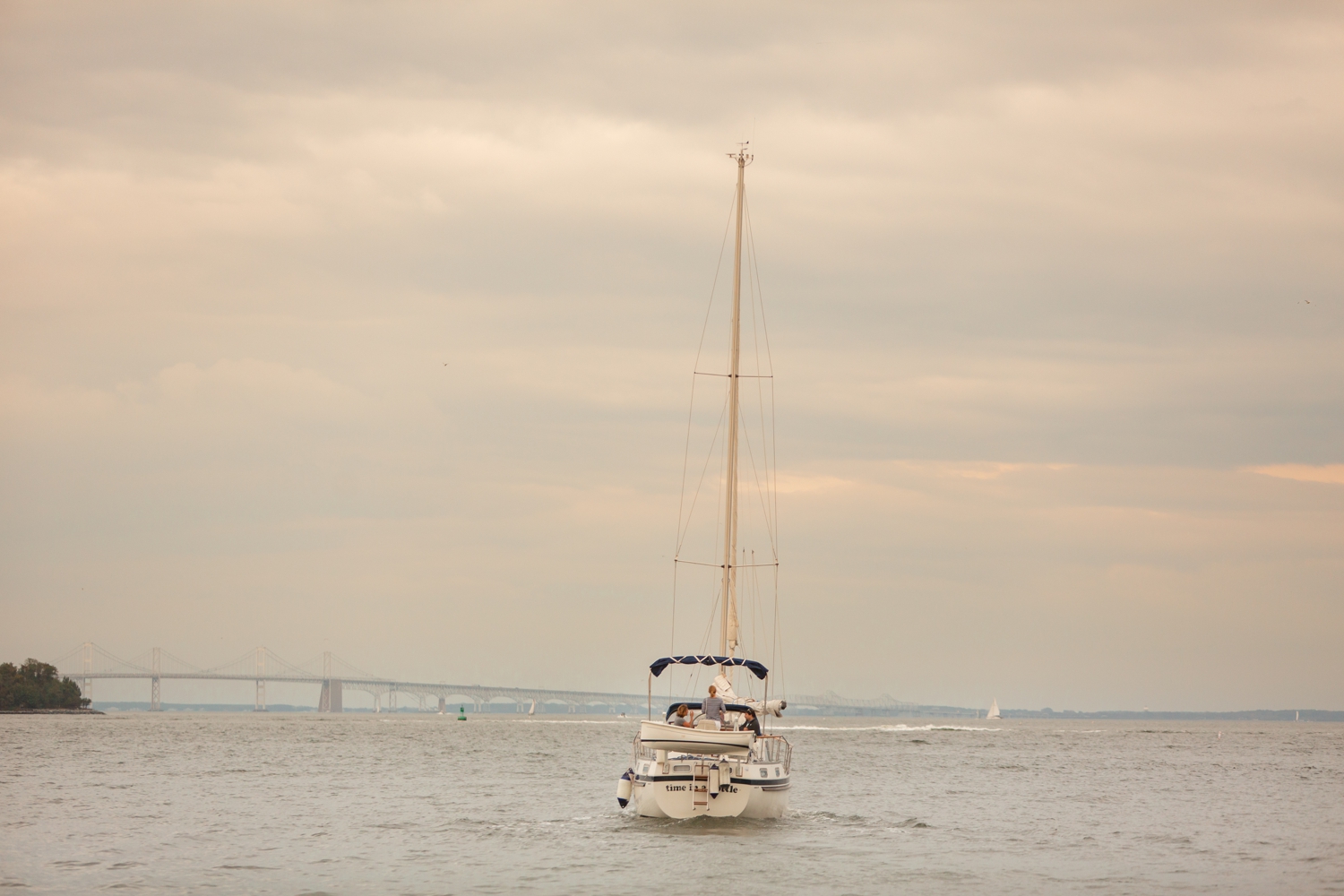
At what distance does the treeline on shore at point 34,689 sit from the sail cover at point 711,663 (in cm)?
14789

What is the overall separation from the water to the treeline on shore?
10161 cm

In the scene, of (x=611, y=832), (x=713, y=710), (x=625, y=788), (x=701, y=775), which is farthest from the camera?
(x=625, y=788)

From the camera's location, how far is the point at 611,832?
34156 mm

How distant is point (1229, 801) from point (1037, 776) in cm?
1595

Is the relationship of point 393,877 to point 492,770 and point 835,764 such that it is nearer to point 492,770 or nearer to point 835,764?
point 492,770

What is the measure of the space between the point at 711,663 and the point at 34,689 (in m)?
151

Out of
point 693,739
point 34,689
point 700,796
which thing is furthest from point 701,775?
point 34,689

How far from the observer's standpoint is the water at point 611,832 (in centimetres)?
2692

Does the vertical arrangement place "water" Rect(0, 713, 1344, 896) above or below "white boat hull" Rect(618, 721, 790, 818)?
below

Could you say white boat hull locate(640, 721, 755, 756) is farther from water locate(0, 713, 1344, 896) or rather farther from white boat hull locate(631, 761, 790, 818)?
water locate(0, 713, 1344, 896)

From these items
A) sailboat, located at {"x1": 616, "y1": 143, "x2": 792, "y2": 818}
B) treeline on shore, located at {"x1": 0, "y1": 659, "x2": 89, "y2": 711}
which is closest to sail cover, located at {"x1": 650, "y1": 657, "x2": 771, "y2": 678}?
sailboat, located at {"x1": 616, "y1": 143, "x2": 792, "y2": 818}

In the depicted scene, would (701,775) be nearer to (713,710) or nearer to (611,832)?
(713,710)

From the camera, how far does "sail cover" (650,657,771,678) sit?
34656 mm

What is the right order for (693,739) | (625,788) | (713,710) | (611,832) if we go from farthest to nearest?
(625,788)
(611,832)
(713,710)
(693,739)
